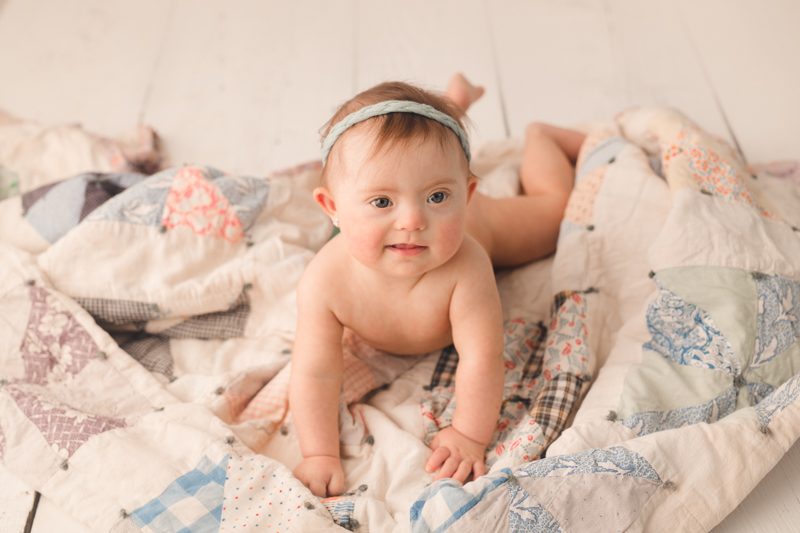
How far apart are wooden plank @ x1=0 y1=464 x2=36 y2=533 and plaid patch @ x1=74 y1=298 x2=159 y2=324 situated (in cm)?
29

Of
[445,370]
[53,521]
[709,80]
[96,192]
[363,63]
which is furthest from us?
[363,63]

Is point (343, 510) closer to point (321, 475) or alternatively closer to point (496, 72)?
point (321, 475)

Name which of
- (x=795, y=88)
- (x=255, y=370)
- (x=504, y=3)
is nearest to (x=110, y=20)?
(x=504, y=3)

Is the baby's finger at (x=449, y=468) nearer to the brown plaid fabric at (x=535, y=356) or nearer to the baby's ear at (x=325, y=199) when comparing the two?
the brown plaid fabric at (x=535, y=356)

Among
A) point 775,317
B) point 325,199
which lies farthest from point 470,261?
point 775,317

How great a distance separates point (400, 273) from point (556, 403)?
0.32m

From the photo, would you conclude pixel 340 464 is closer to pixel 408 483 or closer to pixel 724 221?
pixel 408 483

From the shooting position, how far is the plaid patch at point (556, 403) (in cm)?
88

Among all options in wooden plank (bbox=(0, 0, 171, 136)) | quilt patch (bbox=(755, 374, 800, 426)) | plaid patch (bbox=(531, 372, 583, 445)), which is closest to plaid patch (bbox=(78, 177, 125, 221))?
wooden plank (bbox=(0, 0, 171, 136))

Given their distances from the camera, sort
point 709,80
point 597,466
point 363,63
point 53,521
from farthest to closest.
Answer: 1. point 363,63
2. point 709,80
3. point 53,521
4. point 597,466

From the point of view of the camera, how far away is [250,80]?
185cm

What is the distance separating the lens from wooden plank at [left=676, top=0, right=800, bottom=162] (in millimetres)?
1572

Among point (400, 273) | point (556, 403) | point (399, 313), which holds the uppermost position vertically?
point (400, 273)

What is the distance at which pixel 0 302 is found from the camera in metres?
1.02
